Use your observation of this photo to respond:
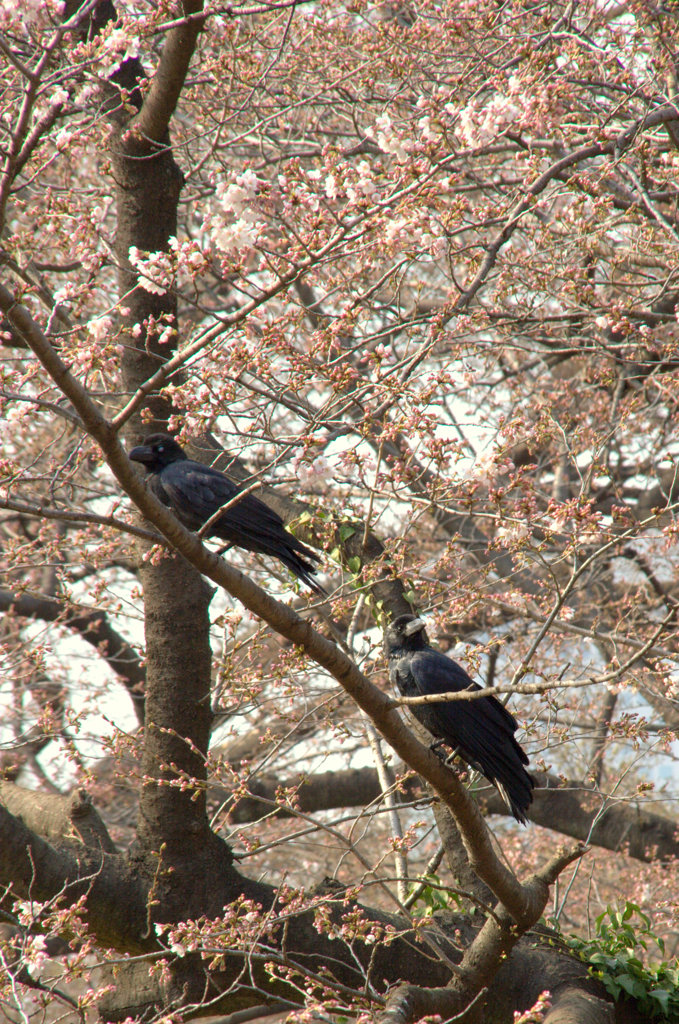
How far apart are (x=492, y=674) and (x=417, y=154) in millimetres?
4019

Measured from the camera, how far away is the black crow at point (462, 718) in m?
3.96

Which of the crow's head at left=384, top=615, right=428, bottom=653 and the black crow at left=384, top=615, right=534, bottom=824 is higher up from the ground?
the crow's head at left=384, top=615, right=428, bottom=653

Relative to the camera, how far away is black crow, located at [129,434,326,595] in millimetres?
3900

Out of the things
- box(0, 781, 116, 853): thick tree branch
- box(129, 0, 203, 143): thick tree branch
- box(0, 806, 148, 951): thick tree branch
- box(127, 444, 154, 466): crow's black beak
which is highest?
box(129, 0, 203, 143): thick tree branch

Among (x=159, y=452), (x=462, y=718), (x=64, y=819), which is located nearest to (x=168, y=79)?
(x=159, y=452)

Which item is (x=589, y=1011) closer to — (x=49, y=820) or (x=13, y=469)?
(x=49, y=820)

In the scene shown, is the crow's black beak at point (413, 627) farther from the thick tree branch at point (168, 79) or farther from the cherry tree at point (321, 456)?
the thick tree branch at point (168, 79)

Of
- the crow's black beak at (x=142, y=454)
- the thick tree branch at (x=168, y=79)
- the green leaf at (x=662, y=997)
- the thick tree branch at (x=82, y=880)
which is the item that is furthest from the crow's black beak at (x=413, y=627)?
the thick tree branch at (x=168, y=79)

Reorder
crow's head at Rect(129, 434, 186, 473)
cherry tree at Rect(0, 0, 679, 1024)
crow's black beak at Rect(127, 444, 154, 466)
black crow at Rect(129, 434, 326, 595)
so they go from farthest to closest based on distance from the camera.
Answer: crow's head at Rect(129, 434, 186, 473) → crow's black beak at Rect(127, 444, 154, 466) → black crow at Rect(129, 434, 326, 595) → cherry tree at Rect(0, 0, 679, 1024)

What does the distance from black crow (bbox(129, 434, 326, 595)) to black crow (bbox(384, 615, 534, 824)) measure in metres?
0.70

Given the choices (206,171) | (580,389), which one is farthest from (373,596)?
(206,171)

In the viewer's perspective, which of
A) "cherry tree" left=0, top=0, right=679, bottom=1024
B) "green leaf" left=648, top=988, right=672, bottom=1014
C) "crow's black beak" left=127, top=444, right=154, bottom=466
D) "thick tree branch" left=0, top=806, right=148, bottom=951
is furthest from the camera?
"crow's black beak" left=127, top=444, right=154, bottom=466

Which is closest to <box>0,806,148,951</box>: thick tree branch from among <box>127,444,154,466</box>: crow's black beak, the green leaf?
<box>127,444,154,466</box>: crow's black beak

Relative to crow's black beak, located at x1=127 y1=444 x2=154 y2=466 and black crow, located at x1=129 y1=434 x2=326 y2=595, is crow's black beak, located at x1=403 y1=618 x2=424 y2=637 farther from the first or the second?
crow's black beak, located at x1=127 y1=444 x2=154 y2=466
